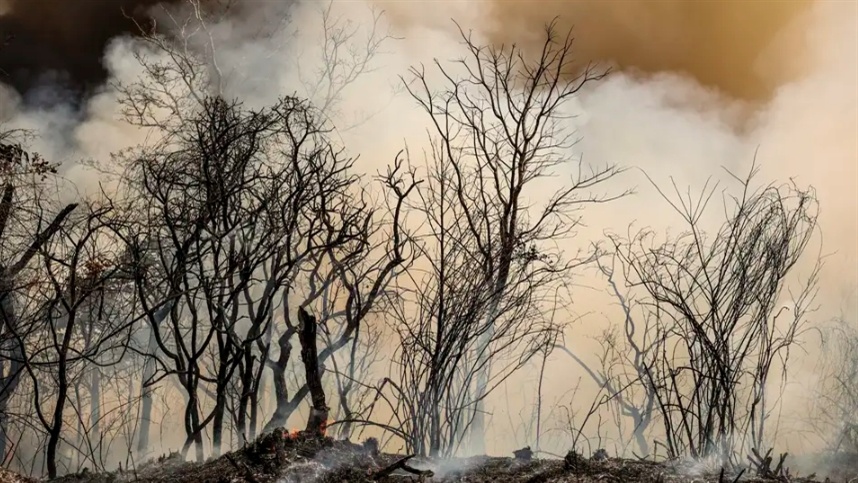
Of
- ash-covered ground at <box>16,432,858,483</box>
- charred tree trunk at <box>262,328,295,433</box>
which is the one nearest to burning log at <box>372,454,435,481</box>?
ash-covered ground at <box>16,432,858,483</box>

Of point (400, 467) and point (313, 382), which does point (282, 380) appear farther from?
Result: point (400, 467)

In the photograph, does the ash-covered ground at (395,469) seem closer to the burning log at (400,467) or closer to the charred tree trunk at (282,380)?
the burning log at (400,467)

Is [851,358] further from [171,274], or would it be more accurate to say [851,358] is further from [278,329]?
[171,274]

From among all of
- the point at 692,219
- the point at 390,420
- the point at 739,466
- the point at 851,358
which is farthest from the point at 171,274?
the point at 851,358

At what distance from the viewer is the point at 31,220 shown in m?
7.18

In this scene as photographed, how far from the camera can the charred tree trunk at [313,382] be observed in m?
3.35

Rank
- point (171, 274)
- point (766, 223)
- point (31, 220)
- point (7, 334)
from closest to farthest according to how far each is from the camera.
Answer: point (766, 223), point (171, 274), point (7, 334), point (31, 220)

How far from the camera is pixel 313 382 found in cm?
362

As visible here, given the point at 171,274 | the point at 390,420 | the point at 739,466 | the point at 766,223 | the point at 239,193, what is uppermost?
the point at 239,193

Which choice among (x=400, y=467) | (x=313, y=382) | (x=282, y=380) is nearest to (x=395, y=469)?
(x=400, y=467)

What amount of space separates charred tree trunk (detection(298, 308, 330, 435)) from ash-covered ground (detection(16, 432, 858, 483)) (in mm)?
156

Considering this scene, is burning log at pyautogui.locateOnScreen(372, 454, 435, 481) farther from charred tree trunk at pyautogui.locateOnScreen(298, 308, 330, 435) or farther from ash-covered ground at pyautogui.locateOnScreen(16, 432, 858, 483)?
charred tree trunk at pyautogui.locateOnScreen(298, 308, 330, 435)

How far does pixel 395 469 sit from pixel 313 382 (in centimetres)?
78

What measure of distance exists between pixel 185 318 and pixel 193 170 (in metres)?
3.28
